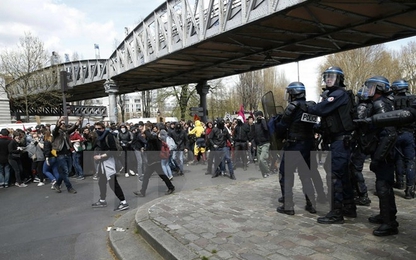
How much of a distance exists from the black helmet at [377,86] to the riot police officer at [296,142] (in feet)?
2.59

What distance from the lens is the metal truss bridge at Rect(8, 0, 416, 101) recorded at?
8750 millimetres

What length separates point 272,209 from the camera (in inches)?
193

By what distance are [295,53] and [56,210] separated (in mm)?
11922

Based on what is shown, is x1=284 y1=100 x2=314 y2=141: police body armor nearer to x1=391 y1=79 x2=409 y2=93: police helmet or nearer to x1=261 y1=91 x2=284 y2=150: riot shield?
x1=261 y1=91 x2=284 y2=150: riot shield

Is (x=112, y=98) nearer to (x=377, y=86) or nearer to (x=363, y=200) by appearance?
(x=363, y=200)

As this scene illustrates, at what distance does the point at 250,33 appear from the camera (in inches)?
438

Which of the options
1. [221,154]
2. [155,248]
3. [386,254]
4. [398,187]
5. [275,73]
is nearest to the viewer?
[386,254]

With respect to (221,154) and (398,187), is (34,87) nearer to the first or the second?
(221,154)

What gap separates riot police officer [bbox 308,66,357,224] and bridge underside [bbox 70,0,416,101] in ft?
14.5

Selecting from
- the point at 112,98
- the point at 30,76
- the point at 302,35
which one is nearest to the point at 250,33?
the point at 302,35

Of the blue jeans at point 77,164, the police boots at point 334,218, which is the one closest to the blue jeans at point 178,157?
the blue jeans at point 77,164

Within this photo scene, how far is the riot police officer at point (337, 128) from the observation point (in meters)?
4.02

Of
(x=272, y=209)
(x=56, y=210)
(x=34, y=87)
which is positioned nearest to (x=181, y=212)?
(x=272, y=209)

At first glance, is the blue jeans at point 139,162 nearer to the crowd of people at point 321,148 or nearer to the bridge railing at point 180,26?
the crowd of people at point 321,148
